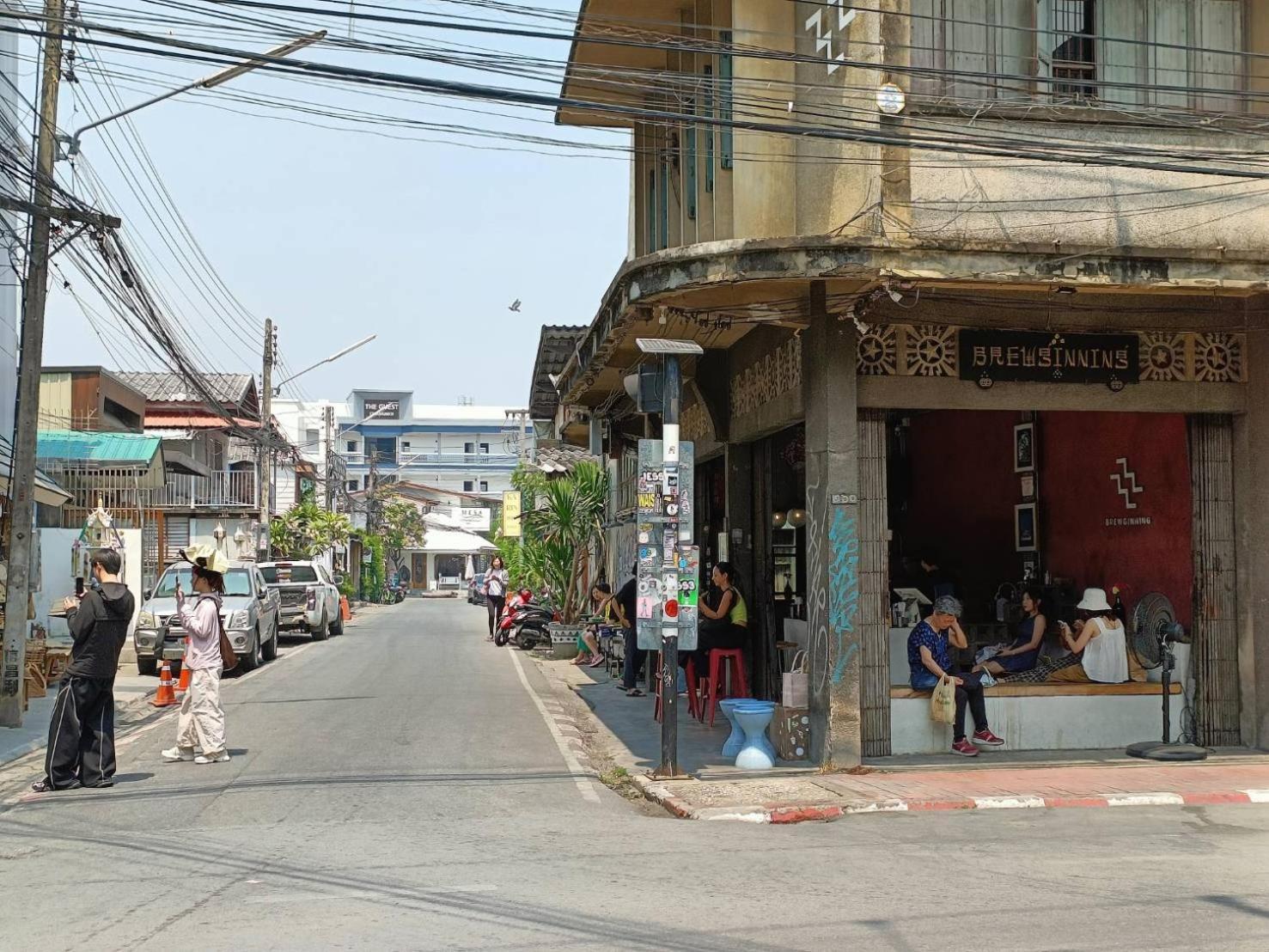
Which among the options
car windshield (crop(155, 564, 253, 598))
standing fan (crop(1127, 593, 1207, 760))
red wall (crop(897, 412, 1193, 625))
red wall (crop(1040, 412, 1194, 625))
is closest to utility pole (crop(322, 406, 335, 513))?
car windshield (crop(155, 564, 253, 598))

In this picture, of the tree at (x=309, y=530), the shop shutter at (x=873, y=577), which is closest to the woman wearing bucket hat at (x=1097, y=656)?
the shop shutter at (x=873, y=577)

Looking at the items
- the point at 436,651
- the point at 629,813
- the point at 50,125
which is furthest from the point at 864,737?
the point at 436,651

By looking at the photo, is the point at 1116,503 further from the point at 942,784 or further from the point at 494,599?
the point at 494,599

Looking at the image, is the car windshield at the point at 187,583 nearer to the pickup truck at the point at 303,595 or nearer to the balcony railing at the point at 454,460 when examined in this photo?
the pickup truck at the point at 303,595

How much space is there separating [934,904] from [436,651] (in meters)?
22.5

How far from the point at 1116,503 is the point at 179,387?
41.9 m

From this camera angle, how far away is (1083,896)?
7277 millimetres

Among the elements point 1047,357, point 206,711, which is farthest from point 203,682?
point 1047,357

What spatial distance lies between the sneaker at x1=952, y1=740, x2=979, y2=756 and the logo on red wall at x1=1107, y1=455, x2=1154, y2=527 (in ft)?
12.2

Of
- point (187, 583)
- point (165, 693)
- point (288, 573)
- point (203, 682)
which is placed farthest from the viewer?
point (288, 573)

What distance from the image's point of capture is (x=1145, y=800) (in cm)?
1055

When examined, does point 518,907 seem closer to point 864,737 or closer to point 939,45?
point 864,737

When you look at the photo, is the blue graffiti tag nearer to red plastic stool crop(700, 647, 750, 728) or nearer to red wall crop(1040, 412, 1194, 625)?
red plastic stool crop(700, 647, 750, 728)

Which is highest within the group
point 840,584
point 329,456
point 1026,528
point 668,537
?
point 329,456
